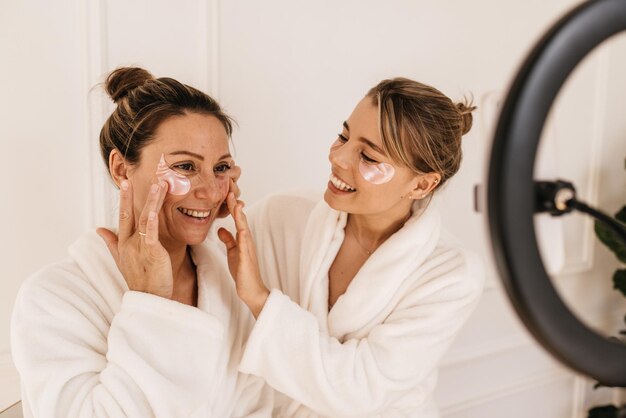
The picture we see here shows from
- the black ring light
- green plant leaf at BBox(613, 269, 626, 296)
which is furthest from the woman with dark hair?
green plant leaf at BBox(613, 269, 626, 296)

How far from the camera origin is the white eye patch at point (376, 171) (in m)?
1.19

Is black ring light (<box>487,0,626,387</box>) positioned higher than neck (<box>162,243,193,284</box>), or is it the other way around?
black ring light (<box>487,0,626,387</box>)

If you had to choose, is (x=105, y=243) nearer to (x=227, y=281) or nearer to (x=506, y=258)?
(x=227, y=281)

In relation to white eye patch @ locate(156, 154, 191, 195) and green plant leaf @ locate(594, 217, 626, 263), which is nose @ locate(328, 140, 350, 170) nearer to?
white eye patch @ locate(156, 154, 191, 195)

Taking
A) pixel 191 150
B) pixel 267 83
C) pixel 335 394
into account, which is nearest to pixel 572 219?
pixel 267 83

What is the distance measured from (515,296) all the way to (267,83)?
4.11 ft

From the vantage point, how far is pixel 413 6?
5.82ft

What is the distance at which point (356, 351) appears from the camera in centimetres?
116

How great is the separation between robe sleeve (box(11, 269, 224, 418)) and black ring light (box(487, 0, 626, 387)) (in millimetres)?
752

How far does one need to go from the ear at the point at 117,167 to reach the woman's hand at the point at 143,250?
0.36ft

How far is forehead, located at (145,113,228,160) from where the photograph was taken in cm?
109

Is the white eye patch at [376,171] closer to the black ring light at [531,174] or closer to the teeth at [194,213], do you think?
the teeth at [194,213]

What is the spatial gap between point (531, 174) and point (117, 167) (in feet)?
2.95

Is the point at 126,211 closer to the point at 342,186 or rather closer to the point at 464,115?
the point at 342,186
